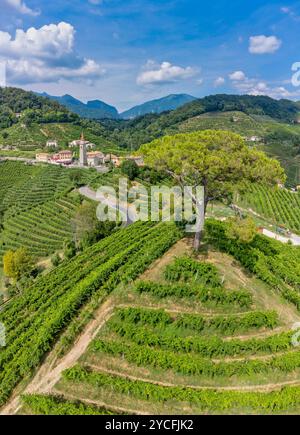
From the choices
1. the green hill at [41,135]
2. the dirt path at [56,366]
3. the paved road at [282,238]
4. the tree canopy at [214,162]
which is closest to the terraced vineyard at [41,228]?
the dirt path at [56,366]

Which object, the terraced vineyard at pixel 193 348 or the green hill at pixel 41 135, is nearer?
the terraced vineyard at pixel 193 348

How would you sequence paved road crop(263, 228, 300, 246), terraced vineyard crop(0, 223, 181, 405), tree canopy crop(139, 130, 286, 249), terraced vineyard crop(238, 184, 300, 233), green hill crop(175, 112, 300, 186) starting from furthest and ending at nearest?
green hill crop(175, 112, 300, 186) → terraced vineyard crop(238, 184, 300, 233) → paved road crop(263, 228, 300, 246) → tree canopy crop(139, 130, 286, 249) → terraced vineyard crop(0, 223, 181, 405)

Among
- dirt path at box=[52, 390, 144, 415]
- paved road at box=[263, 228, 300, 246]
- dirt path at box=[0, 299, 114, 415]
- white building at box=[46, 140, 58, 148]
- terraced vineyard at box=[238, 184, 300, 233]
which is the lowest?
dirt path at box=[52, 390, 144, 415]

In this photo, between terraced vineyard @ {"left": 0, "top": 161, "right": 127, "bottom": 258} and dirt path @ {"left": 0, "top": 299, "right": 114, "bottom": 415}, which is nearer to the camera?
dirt path @ {"left": 0, "top": 299, "right": 114, "bottom": 415}

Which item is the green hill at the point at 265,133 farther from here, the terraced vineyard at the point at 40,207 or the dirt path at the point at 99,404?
the dirt path at the point at 99,404

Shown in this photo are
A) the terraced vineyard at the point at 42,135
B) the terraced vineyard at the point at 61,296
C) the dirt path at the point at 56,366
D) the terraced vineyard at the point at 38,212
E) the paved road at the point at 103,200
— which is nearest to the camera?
the dirt path at the point at 56,366

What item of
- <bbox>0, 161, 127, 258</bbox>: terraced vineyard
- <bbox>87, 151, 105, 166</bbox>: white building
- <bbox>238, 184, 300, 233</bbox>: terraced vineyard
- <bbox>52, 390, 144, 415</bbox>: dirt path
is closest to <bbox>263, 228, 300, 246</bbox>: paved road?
<bbox>238, 184, 300, 233</bbox>: terraced vineyard

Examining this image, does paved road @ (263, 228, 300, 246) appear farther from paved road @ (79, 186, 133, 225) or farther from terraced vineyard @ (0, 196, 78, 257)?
terraced vineyard @ (0, 196, 78, 257)
